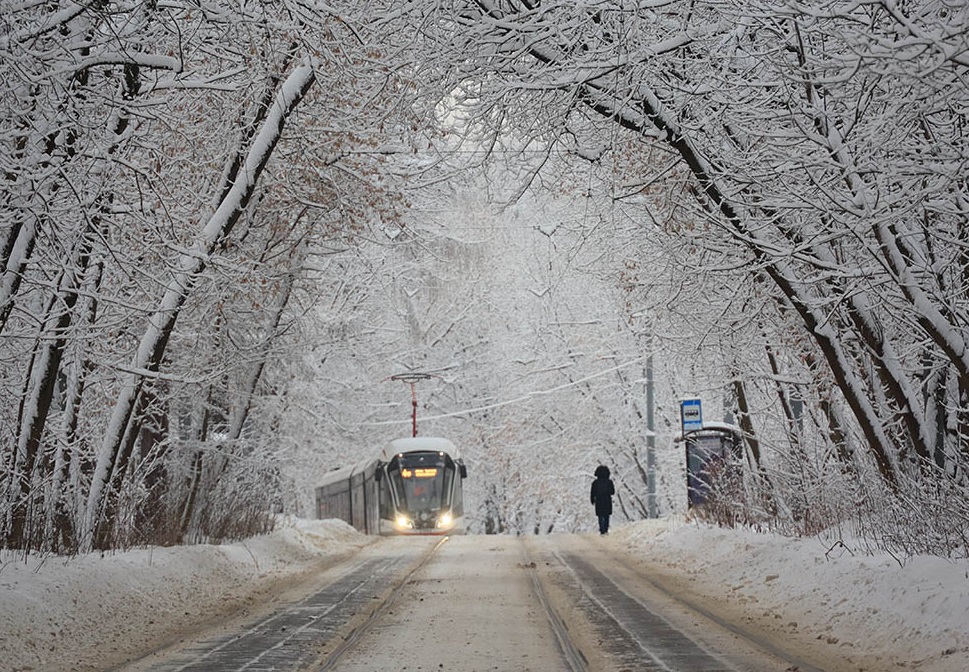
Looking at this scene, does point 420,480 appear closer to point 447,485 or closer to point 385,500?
point 447,485

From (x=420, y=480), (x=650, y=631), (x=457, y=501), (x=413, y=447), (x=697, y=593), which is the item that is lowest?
(x=650, y=631)

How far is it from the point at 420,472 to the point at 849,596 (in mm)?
28880

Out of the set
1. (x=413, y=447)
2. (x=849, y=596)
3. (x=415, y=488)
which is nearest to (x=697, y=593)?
(x=849, y=596)

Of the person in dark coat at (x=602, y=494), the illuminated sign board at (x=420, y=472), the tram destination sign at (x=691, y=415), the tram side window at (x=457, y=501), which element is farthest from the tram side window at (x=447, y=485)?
the tram destination sign at (x=691, y=415)

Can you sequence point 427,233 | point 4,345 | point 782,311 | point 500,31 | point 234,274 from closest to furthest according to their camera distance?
1. point 500,31
2. point 4,345
3. point 234,274
4. point 782,311
5. point 427,233

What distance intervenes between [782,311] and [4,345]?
356 inches

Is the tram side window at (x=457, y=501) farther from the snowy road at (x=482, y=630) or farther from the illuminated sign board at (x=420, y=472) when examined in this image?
the snowy road at (x=482, y=630)

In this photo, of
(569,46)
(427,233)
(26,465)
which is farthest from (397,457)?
(569,46)

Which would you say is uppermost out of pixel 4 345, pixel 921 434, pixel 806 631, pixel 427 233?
pixel 427 233

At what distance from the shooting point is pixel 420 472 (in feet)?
132

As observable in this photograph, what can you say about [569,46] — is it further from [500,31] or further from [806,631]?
[806,631]

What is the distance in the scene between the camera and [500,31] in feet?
39.3

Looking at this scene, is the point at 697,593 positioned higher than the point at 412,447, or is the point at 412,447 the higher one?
the point at 412,447

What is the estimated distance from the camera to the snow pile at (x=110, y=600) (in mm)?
10414
